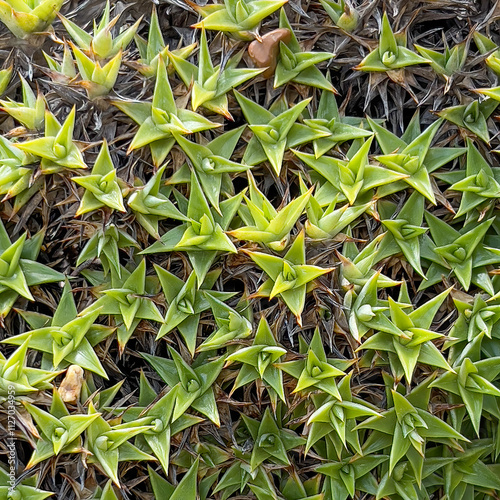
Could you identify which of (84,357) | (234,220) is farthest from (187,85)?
(84,357)

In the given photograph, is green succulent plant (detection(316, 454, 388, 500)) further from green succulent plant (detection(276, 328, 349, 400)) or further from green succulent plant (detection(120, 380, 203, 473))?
green succulent plant (detection(120, 380, 203, 473))

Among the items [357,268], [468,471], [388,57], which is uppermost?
[388,57]

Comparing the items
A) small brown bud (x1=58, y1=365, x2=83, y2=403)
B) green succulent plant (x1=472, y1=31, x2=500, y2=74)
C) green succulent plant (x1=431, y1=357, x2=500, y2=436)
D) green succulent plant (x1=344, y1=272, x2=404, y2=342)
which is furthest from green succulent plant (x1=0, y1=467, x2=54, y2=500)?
green succulent plant (x1=472, y1=31, x2=500, y2=74)

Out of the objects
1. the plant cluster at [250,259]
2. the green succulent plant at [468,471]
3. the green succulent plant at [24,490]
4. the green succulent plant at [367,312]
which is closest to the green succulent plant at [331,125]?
the plant cluster at [250,259]

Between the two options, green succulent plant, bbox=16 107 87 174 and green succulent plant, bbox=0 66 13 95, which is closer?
green succulent plant, bbox=16 107 87 174

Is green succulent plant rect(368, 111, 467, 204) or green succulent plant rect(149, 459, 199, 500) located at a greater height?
green succulent plant rect(368, 111, 467, 204)

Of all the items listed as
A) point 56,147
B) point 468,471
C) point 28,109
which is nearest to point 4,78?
point 28,109

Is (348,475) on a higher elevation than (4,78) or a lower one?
lower

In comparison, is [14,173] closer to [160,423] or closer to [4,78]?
[4,78]
